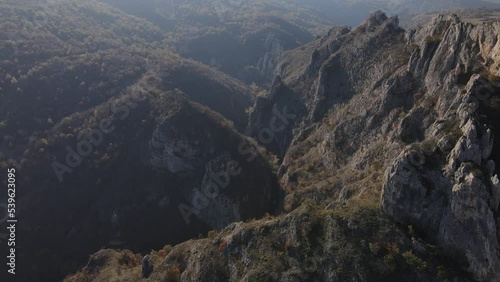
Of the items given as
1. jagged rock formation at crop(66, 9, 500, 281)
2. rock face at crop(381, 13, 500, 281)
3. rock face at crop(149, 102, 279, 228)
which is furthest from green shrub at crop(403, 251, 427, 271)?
rock face at crop(149, 102, 279, 228)

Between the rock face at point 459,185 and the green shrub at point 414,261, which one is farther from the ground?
the rock face at point 459,185

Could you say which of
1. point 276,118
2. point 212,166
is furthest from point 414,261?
point 276,118

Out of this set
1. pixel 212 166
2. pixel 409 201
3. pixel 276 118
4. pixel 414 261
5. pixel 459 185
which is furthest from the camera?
pixel 276 118

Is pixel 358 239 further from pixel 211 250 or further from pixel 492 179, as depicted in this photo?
pixel 211 250

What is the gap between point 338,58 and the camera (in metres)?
130

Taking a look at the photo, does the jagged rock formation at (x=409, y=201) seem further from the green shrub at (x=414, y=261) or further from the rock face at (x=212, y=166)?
the rock face at (x=212, y=166)

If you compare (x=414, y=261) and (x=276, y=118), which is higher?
(x=276, y=118)

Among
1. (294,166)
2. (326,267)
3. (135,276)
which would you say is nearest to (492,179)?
(326,267)

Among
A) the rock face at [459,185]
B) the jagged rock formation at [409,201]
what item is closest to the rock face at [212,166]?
the jagged rock formation at [409,201]

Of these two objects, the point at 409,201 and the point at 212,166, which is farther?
the point at 212,166

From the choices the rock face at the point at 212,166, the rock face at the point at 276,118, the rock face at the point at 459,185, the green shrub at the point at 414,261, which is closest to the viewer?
the rock face at the point at 459,185

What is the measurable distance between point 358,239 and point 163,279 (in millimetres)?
29785

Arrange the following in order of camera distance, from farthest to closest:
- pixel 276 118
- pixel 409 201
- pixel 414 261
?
pixel 276 118 < pixel 409 201 < pixel 414 261

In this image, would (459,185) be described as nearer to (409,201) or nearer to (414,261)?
(409,201)
